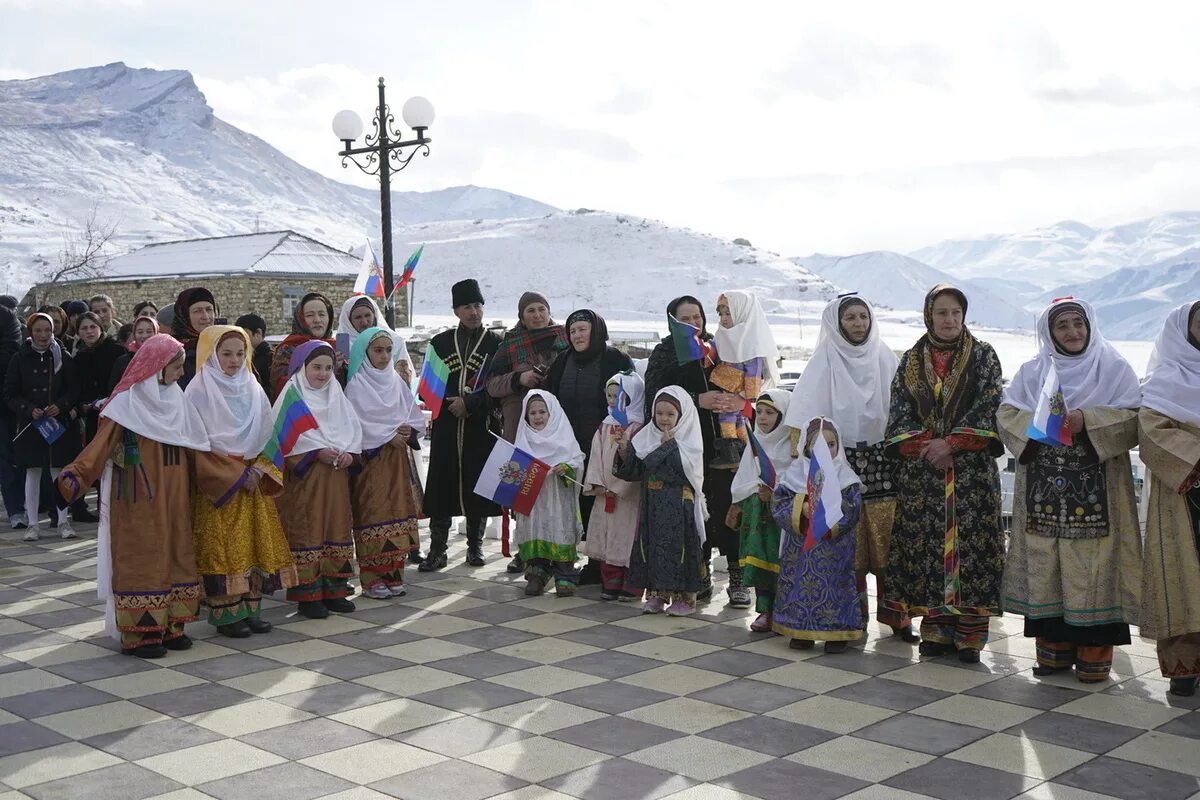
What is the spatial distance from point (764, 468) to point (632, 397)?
1.10m

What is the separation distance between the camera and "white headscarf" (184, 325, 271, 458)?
556 cm

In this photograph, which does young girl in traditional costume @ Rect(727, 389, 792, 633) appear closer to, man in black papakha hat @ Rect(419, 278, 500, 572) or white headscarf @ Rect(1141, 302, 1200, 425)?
white headscarf @ Rect(1141, 302, 1200, 425)

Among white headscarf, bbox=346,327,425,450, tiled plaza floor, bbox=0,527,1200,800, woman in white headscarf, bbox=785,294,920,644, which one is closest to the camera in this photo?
tiled plaza floor, bbox=0,527,1200,800

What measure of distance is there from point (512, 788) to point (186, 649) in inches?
92.3

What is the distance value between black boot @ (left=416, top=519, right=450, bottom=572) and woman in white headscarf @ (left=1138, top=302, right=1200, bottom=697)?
407cm

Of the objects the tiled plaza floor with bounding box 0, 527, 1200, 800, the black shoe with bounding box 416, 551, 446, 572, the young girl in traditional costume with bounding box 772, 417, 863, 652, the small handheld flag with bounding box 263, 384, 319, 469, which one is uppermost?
the small handheld flag with bounding box 263, 384, 319, 469

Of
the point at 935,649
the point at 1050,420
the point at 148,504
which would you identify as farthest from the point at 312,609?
the point at 1050,420

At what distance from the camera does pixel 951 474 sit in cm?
517

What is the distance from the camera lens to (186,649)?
541 cm

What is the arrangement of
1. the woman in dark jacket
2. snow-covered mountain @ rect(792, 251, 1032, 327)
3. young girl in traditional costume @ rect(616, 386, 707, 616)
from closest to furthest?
young girl in traditional costume @ rect(616, 386, 707, 616), the woman in dark jacket, snow-covered mountain @ rect(792, 251, 1032, 327)

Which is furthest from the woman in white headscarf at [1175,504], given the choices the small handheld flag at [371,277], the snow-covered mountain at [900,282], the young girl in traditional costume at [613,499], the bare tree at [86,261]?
the snow-covered mountain at [900,282]

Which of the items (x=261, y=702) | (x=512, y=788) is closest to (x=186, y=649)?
(x=261, y=702)

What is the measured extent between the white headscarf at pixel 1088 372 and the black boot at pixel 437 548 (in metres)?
3.68

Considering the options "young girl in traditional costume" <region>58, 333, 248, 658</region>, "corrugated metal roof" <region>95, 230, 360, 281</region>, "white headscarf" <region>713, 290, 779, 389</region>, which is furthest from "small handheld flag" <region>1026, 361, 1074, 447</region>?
"corrugated metal roof" <region>95, 230, 360, 281</region>
